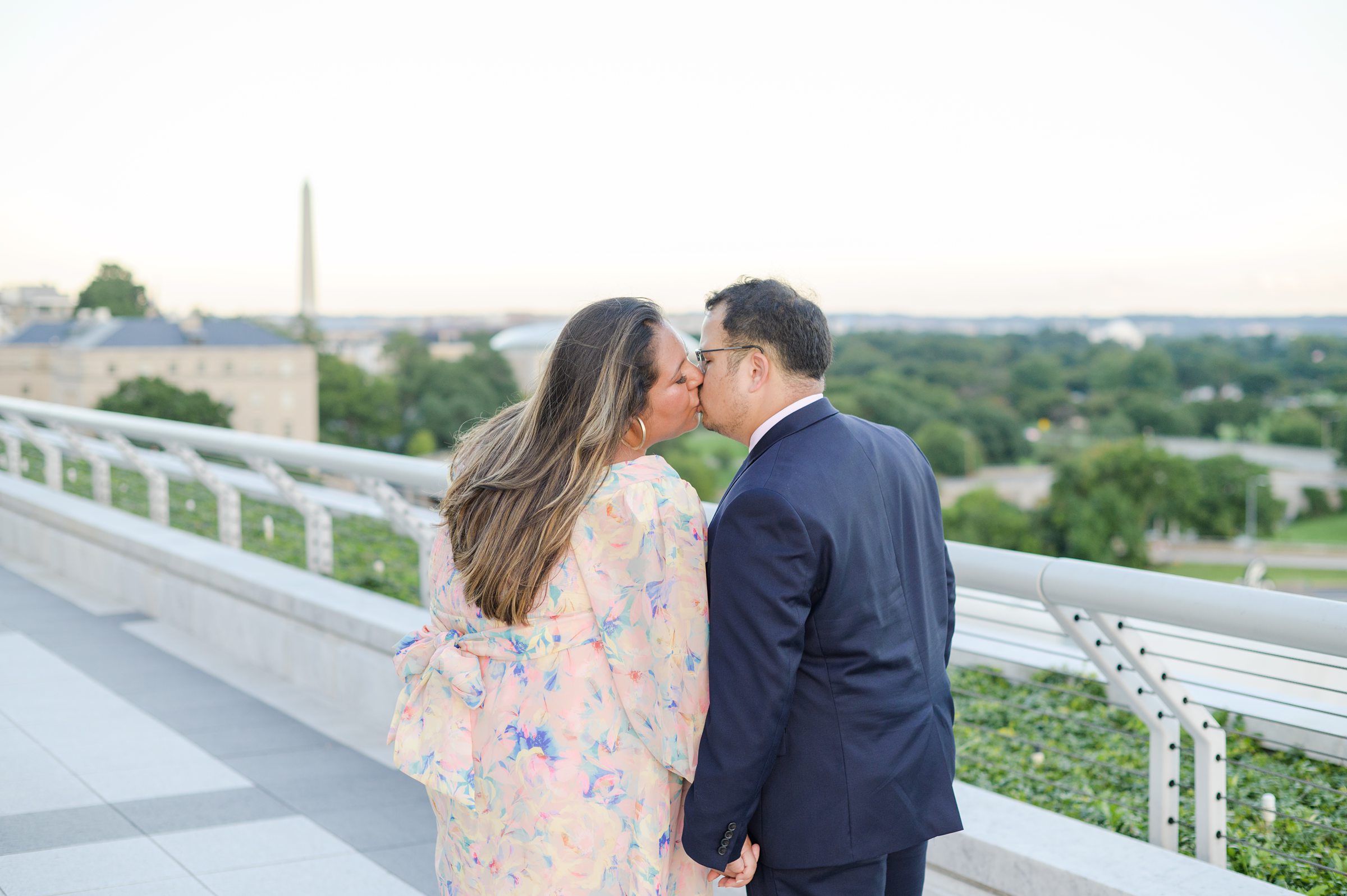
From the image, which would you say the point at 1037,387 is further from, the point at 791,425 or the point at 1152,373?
the point at 791,425

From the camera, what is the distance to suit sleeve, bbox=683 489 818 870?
1.71m

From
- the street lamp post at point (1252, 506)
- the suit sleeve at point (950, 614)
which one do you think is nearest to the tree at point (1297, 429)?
the street lamp post at point (1252, 506)

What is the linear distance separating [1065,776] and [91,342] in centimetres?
9518

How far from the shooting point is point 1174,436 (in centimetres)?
10794

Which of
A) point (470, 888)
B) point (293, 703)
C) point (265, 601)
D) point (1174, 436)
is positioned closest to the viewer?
point (470, 888)

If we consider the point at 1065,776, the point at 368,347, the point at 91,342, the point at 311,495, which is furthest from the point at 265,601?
the point at 368,347

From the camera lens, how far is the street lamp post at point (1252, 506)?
83.4 meters

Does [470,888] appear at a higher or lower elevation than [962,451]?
higher

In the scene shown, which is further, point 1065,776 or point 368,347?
point 368,347

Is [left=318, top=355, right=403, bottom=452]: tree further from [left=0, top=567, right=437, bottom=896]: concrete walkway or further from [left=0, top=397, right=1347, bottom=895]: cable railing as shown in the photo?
[left=0, top=397, right=1347, bottom=895]: cable railing

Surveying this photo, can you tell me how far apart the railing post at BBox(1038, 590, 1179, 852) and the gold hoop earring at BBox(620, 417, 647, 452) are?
1.08m

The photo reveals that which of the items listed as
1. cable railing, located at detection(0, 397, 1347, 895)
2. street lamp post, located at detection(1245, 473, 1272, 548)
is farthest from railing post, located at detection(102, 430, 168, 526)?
street lamp post, located at detection(1245, 473, 1272, 548)

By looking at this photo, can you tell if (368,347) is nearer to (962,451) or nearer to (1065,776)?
(962,451)

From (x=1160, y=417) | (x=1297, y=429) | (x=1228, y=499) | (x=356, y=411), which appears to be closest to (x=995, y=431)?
(x=1160, y=417)
